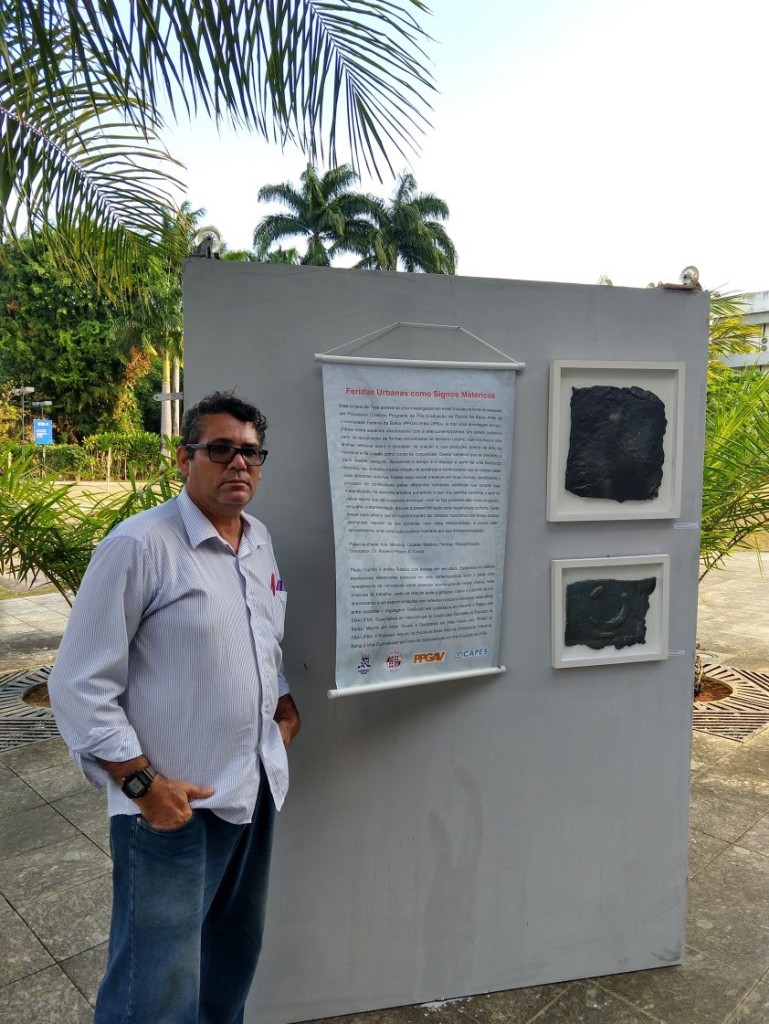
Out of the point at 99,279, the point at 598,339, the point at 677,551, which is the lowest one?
the point at 677,551

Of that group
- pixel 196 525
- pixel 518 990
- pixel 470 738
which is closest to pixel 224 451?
pixel 196 525

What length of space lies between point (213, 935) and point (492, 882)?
0.91 metres

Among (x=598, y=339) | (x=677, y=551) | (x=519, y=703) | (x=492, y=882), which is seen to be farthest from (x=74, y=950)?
(x=598, y=339)

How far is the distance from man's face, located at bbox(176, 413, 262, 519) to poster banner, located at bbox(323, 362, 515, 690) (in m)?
0.31

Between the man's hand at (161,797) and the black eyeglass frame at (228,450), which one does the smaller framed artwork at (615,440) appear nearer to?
the black eyeglass frame at (228,450)

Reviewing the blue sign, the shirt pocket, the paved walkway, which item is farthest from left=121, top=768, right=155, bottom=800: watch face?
the blue sign

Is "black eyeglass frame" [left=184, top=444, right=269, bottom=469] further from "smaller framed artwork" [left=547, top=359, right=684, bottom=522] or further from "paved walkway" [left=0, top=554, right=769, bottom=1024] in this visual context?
"paved walkway" [left=0, top=554, right=769, bottom=1024]

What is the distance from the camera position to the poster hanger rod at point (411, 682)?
2.12 meters

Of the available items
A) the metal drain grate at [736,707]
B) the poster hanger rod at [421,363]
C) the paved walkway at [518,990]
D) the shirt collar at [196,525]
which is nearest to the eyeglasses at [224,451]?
the shirt collar at [196,525]

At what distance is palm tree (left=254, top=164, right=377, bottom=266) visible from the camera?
34.2m

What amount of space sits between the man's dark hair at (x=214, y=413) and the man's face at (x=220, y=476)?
1 centimetres

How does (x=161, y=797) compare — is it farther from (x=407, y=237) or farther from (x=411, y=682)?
(x=407, y=237)

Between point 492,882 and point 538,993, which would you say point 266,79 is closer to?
point 492,882

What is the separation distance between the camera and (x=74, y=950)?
275cm
